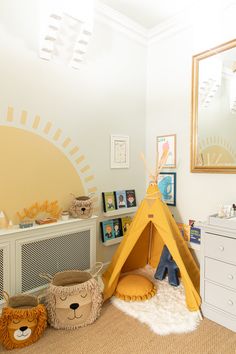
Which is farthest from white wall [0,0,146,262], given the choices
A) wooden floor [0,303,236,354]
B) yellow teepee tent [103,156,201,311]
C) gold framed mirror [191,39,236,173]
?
wooden floor [0,303,236,354]

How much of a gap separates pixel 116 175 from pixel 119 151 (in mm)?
263

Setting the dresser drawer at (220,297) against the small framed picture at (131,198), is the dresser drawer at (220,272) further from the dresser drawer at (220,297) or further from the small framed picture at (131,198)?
the small framed picture at (131,198)

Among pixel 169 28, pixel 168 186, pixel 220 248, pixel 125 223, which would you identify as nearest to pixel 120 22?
pixel 169 28

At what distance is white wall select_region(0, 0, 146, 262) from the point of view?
192 cm

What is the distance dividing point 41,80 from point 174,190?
5.52ft

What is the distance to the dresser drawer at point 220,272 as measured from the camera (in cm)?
177

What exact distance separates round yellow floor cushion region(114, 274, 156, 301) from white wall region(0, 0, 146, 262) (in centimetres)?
48

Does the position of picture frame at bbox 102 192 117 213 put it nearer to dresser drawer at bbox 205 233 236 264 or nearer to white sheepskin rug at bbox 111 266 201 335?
white sheepskin rug at bbox 111 266 201 335

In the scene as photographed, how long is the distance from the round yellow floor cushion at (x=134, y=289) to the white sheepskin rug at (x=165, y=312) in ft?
0.11

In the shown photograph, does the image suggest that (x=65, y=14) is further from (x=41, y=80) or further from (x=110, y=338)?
(x=110, y=338)

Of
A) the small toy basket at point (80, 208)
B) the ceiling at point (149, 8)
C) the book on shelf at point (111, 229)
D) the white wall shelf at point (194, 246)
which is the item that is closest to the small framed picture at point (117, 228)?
the book on shelf at point (111, 229)

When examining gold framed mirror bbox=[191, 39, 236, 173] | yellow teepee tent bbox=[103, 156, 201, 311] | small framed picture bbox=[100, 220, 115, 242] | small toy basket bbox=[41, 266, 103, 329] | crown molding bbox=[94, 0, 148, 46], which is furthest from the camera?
small framed picture bbox=[100, 220, 115, 242]

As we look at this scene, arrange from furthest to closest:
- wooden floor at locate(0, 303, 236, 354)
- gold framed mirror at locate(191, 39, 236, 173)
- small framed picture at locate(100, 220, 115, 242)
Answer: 1. small framed picture at locate(100, 220, 115, 242)
2. gold framed mirror at locate(191, 39, 236, 173)
3. wooden floor at locate(0, 303, 236, 354)

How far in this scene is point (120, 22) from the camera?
260cm
